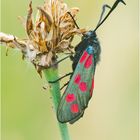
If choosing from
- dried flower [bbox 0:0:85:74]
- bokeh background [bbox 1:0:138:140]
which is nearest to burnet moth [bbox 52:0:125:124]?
dried flower [bbox 0:0:85:74]

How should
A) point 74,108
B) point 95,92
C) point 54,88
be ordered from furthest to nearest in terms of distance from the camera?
point 95,92 → point 74,108 → point 54,88

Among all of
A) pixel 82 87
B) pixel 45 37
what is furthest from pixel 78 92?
pixel 45 37

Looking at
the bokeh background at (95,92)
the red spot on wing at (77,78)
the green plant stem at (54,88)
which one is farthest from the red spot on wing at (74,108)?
the bokeh background at (95,92)

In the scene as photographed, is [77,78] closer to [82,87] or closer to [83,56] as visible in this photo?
[82,87]

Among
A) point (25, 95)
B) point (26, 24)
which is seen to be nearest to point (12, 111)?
point (25, 95)

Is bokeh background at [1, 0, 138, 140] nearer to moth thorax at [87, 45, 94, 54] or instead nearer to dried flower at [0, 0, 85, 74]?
moth thorax at [87, 45, 94, 54]

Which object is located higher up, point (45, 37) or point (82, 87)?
point (45, 37)
